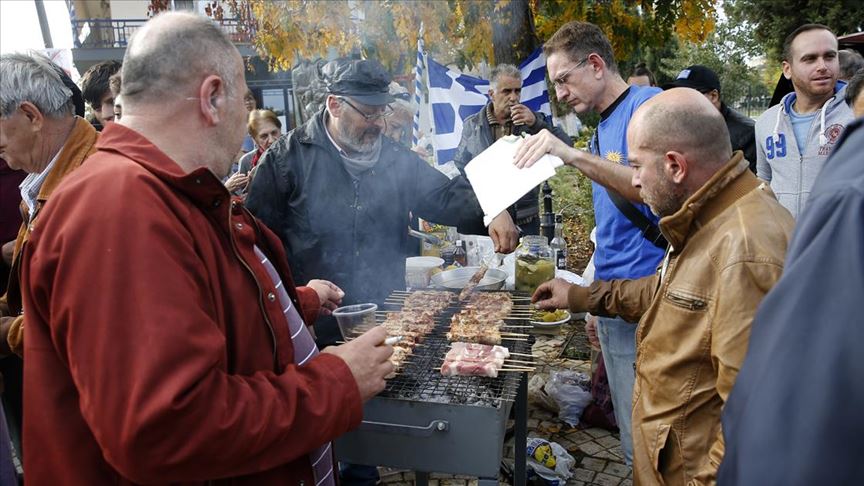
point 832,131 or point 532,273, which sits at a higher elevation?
point 832,131

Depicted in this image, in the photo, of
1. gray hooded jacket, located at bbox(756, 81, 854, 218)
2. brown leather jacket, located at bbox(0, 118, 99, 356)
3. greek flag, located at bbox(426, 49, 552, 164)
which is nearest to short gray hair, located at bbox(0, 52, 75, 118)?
brown leather jacket, located at bbox(0, 118, 99, 356)

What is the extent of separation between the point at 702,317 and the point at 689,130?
71cm

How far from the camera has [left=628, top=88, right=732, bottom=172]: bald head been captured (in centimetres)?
210

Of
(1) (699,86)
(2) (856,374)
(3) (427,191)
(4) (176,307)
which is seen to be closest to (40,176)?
(4) (176,307)

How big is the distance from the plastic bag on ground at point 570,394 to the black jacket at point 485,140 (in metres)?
1.92

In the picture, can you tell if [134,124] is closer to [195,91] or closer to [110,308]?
[195,91]

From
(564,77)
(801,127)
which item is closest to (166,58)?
(564,77)

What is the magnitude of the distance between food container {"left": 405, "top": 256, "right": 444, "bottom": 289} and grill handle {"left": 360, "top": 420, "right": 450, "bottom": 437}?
1.97m

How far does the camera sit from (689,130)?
2.10 meters

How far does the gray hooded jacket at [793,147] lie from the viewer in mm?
4395

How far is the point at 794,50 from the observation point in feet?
15.6

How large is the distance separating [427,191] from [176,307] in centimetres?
297

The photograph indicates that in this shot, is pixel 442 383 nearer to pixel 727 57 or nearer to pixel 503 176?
pixel 503 176

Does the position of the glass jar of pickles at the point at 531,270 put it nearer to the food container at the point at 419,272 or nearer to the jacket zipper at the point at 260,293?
the food container at the point at 419,272
